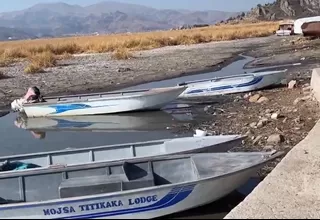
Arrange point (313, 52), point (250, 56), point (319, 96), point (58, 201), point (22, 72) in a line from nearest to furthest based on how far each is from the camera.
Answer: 1. point (58, 201)
2. point (319, 96)
3. point (22, 72)
4. point (313, 52)
5. point (250, 56)

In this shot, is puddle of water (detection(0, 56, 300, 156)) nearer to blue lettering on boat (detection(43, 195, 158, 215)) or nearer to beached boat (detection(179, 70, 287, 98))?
beached boat (detection(179, 70, 287, 98))

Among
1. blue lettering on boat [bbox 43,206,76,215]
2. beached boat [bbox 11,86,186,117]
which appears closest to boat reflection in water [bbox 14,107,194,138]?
beached boat [bbox 11,86,186,117]

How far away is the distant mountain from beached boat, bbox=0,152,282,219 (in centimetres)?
14887

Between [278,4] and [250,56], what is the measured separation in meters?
142

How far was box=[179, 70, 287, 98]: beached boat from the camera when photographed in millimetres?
20750

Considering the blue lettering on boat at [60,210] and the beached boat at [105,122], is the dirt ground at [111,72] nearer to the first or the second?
the beached boat at [105,122]

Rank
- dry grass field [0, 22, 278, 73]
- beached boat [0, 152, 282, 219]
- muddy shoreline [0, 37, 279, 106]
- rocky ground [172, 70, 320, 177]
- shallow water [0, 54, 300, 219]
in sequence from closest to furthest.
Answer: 1. beached boat [0, 152, 282, 219]
2. rocky ground [172, 70, 320, 177]
3. shallow water [0, 54, 300, 219]
4. muddy shoreline [0, 37, 279, 106]
5. dry grass field [0, 22, 278, 73]

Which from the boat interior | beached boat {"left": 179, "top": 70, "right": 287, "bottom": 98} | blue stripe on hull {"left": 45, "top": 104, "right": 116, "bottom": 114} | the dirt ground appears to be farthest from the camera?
the dirt ground

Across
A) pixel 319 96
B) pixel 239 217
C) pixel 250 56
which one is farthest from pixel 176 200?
pixel 250 56

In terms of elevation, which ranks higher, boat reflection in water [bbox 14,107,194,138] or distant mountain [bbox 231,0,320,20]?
distant mountain [bbox 231,0,320,20]

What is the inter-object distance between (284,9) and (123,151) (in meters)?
164

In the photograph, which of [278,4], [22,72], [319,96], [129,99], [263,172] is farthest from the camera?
[278,4]

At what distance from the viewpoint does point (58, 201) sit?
26.2 feet

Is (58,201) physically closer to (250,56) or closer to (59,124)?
(59,124)
